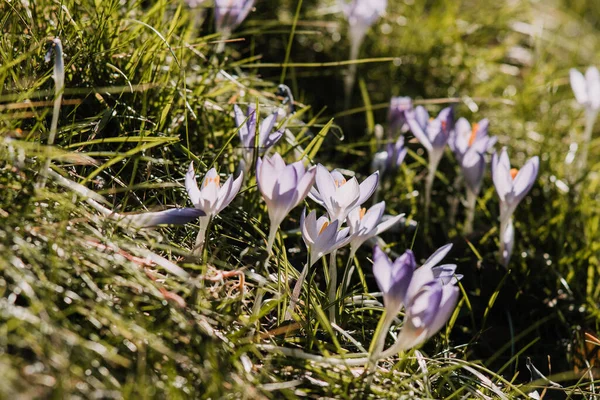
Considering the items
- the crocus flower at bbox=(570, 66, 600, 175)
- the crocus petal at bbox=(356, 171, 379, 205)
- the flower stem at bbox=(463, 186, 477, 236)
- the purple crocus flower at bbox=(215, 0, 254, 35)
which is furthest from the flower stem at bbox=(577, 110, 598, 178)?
the purple crocus flower at bbox=(215, 0, 254, 35)

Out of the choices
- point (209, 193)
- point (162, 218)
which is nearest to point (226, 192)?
point (209, 193)

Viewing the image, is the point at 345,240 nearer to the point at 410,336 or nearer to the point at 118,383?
the point at 410,336

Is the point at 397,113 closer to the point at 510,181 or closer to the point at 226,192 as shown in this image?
the point at 510,181

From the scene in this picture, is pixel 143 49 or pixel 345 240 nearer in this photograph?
pixel 345 240

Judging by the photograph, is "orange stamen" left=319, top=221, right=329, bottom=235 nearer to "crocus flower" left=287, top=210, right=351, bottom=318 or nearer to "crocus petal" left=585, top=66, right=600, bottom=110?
"crocus flower" left=287, top=210, right=351, bottom=318

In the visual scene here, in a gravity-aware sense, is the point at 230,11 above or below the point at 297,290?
above

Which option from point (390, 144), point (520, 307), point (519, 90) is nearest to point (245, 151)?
point (390, 144)

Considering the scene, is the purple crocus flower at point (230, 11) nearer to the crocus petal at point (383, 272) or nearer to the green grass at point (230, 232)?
the green grass at point (230, 232)
